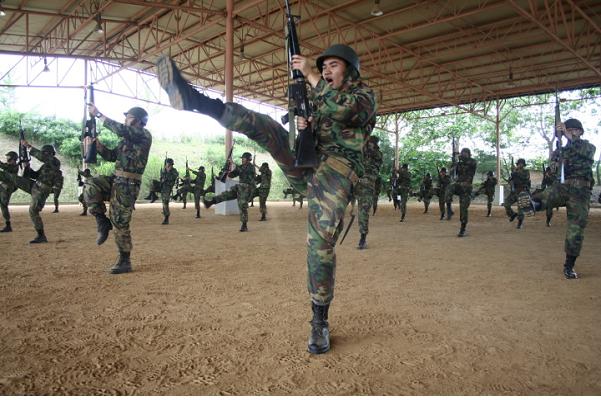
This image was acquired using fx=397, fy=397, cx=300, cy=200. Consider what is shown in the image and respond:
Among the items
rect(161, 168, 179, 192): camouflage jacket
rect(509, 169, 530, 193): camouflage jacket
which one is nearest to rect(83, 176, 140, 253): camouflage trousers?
rect(161, 168, 179, 192): camouflage jacket

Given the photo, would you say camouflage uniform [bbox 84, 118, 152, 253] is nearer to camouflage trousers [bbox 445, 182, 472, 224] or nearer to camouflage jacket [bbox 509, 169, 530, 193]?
camouflage trousers [bbox 445, 182, 472, 224]

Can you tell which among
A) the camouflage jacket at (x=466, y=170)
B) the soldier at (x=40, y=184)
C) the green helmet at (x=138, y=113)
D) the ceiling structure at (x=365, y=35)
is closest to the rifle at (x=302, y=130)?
the green helmet at (x=138, y=113)

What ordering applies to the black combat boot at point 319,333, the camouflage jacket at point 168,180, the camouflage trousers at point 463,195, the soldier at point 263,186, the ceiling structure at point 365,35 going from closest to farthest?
the black combat boot at point 319,333 < the camouflage trousers at point 463,195 < the camouflage jacket at point 168,180 < the ceiling structure at point 365,35 < the soldier at point 263,186

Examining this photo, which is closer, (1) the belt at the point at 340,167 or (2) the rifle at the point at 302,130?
(2) the rifle at the point at 302,130

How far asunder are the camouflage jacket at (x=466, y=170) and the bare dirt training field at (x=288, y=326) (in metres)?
3.86

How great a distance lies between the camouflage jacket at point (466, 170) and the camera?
9.44m

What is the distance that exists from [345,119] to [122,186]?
3.37 meters

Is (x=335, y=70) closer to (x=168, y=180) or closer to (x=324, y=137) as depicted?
(x=324, y=137)

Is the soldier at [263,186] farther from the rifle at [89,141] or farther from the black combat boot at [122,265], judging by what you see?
the black combat boot at [122,265]

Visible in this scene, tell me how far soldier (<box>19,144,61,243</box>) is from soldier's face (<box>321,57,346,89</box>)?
628 cm

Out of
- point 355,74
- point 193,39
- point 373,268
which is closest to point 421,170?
point 193,39

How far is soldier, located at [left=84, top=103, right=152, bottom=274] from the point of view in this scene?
15.6 feet

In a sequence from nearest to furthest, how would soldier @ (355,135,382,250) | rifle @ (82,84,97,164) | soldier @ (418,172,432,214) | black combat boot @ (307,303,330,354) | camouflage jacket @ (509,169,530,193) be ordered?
black combat boot @ (307,303,330,354)
rifle @ (82,84,97,164)
soldier @ (355,135,382,250)
camouflage jacket @ (509,169,530,193)
soldier @ (418,172,432,214)

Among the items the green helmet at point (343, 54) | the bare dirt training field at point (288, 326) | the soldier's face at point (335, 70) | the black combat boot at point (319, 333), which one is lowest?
the bare dirt training field at point (288, 326)
